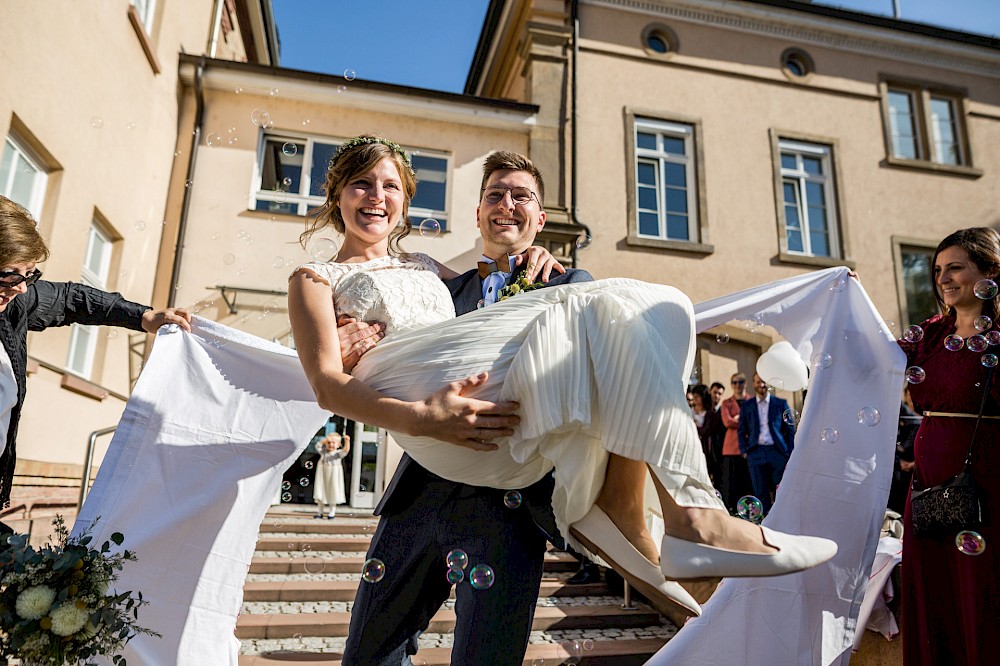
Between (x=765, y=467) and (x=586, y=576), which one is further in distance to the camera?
(x=765, y=467)

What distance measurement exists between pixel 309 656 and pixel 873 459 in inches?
133

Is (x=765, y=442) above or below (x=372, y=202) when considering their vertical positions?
below

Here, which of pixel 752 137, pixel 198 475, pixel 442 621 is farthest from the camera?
pixel 752 137

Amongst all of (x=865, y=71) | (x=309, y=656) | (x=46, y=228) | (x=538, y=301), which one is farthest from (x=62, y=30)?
(x=865, y=71)

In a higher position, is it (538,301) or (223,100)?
(223,100)

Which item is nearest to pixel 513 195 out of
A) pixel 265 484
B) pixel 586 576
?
pixel 265 484

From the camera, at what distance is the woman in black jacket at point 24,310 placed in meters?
2.29

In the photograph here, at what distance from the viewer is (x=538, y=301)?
61.5 inches

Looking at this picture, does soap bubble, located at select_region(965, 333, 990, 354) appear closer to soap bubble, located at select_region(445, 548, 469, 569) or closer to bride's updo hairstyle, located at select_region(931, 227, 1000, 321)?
bride's updo hairstyle, located at select_region(931, 227, 1000, 321)

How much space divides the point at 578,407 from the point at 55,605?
1.34 metres

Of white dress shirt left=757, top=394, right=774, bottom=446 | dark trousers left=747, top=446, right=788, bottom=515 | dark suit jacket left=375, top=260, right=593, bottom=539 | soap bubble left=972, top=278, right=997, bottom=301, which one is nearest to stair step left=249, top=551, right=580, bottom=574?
dark trousers left=747, top=446, right=788, bottom=515

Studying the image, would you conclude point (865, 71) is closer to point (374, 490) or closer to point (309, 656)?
point (374, 490)

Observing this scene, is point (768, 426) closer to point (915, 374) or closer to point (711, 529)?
point (915, 374)

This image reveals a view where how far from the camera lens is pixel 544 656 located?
14.0 feet
